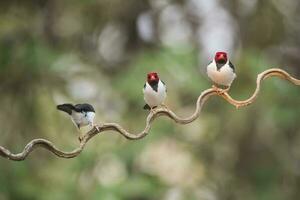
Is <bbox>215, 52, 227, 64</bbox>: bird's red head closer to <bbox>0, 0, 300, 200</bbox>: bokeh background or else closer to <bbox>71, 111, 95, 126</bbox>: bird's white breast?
<bbox>71, 111, 95, 126</bbox>: bird's white breast

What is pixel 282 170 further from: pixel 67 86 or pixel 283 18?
pixel 67 86

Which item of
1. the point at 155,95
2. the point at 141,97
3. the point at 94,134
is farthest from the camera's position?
the point at 141,97

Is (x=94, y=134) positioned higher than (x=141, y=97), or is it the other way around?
(x=141, y=97)

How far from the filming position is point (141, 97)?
2.62 metres

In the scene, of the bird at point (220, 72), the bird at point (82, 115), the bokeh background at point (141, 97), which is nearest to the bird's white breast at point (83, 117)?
the bird at point (82, 115)

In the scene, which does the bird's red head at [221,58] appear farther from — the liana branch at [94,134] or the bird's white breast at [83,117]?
the bird's white breast at [83,117]

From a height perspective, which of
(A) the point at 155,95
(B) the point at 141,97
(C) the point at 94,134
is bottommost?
(C) the point at 94,134

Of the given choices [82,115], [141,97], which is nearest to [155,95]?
[82,115]

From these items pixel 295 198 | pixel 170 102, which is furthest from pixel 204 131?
pixel 295 198

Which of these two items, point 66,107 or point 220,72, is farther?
point 220,72

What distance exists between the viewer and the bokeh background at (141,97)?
8.79 ft

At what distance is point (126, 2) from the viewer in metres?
3.17

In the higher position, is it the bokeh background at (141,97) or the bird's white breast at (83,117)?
the bokeh background at (141,97)

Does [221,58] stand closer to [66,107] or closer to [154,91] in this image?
[154,91]
